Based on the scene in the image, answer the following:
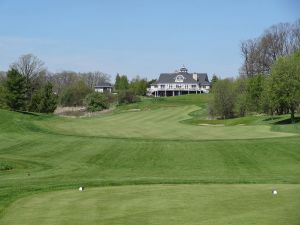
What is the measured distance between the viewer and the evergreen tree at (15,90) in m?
73.4

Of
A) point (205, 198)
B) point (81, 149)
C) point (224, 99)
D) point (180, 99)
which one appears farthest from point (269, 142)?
point (180, 99)

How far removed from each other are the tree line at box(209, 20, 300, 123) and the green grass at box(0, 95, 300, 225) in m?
10.2

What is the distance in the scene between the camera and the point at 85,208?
13.0 m

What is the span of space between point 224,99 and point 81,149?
48715 mm

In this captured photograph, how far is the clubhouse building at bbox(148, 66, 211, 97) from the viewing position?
180750mm

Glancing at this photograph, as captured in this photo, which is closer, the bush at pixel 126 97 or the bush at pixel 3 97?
the bush at pixel 3 97

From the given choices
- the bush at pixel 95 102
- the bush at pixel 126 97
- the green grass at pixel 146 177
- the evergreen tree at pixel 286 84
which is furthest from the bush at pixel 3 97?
the bush at pixel 126 97

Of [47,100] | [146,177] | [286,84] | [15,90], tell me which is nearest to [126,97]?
[47,100]

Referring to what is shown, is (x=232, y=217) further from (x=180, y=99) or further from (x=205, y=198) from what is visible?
(x=180, y=99)

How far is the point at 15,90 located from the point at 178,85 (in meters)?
111

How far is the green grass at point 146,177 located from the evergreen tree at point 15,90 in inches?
630

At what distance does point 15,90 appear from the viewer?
7406 centimetres

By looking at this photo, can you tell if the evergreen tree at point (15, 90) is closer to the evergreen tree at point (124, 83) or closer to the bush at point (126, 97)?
the bush at point (126, 97)

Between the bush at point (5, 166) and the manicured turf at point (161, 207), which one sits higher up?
the manicured turf at point (161, 207)
